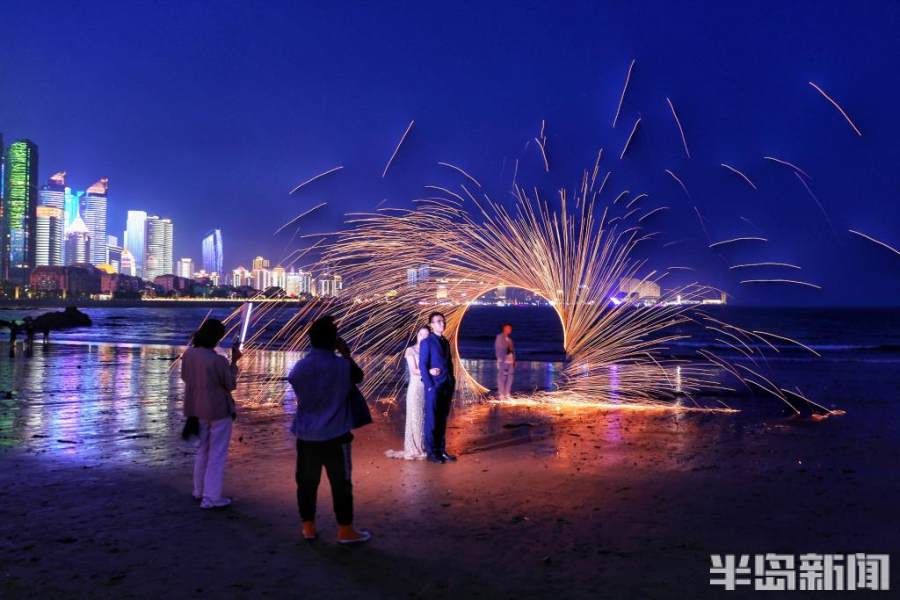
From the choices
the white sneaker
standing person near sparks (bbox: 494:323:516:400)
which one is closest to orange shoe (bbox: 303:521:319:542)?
the white sneaker

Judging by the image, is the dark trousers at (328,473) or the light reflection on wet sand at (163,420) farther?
the light reflection on wet sand at (163,420)

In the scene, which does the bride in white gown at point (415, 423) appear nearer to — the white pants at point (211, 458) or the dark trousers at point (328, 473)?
the white pants at point (211, 458)

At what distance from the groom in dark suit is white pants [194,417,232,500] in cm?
274

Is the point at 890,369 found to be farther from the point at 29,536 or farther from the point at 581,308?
the point at 29,536

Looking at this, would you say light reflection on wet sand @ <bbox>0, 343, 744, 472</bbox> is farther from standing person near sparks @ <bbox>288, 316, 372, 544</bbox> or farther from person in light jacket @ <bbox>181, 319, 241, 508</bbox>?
standing person near sparks @ <bbox>288, 316, 372, 544</bbox>

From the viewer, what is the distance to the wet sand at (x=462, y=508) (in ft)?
15.8

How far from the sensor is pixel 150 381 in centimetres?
1808

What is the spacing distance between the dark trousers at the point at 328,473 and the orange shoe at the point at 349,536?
0.04 m

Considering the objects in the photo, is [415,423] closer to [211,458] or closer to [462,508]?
[462,508]

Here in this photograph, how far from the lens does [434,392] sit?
8711 mm

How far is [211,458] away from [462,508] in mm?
2248

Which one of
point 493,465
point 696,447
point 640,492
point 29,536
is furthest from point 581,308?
point 29,536

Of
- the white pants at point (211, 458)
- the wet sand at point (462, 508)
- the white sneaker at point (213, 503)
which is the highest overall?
the white pants at point (211, 458)

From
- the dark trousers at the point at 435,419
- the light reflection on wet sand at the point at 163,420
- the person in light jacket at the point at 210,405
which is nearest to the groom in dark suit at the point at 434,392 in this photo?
the dark trousers at the point at 435,419
